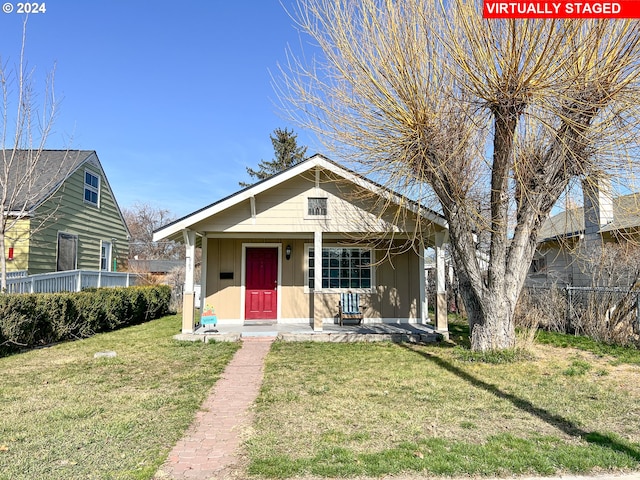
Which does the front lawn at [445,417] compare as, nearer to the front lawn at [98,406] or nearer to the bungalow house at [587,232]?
the front lawn at [98,406]

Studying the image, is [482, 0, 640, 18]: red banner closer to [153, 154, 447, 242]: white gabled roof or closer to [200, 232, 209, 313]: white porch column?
[153, 154, 447, 242]: white gabled roof

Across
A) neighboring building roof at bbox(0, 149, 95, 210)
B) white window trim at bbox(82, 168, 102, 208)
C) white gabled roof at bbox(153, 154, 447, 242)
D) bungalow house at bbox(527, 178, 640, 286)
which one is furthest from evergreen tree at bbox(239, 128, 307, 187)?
white gabled roof at bbox(153, 154, 447, 242)

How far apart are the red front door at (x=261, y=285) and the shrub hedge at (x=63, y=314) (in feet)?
12.8

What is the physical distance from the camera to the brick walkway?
323 cm

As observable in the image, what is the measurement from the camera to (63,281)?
1141 cm

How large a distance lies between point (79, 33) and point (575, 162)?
10.7m

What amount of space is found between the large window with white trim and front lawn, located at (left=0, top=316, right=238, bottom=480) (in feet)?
12.6

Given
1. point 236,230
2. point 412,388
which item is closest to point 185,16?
point 236,230

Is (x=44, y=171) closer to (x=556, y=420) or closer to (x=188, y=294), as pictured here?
(x=188, y=294)

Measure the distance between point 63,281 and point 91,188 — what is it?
5.04 meters

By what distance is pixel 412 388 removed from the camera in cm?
558

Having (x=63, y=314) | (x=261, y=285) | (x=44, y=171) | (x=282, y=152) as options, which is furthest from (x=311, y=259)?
(x=282, y=152)

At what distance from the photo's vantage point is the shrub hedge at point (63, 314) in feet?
25.0

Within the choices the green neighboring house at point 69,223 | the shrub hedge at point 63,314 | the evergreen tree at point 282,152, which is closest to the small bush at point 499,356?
the shrub hedge at point 63,314
